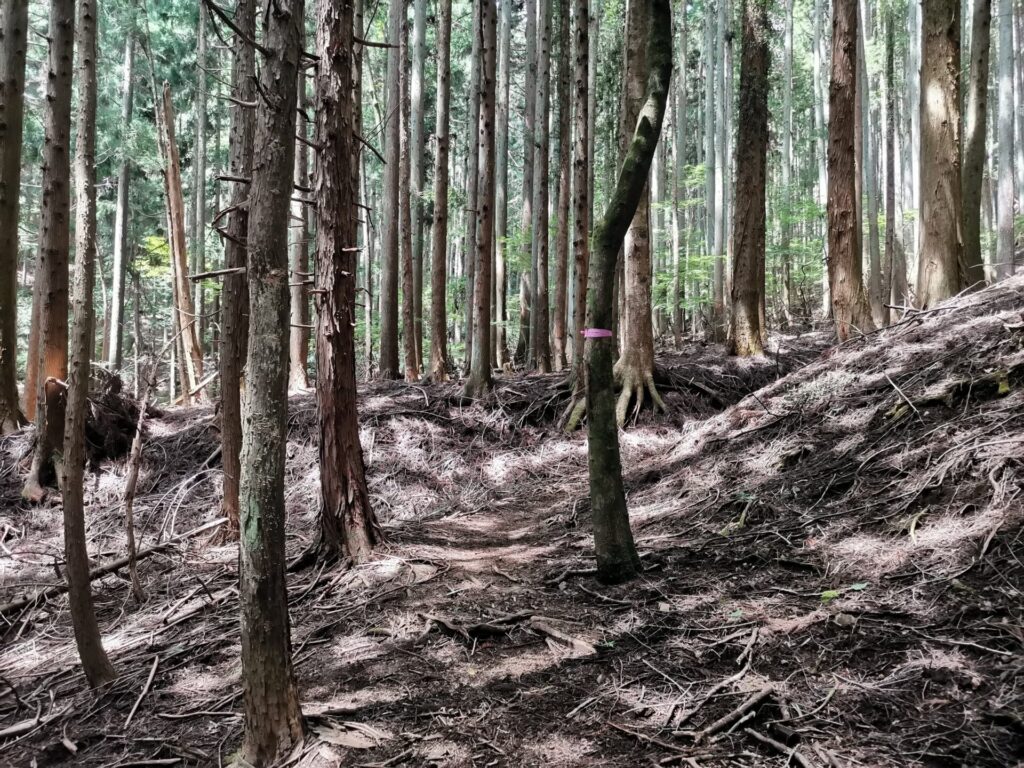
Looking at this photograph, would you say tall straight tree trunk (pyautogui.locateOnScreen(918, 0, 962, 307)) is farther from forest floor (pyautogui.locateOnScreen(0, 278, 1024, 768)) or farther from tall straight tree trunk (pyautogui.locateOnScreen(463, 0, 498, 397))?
tall straight tree trunk (pyautogui.locateOnScreen(463, 0, 498, 397))

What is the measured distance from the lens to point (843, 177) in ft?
26.1

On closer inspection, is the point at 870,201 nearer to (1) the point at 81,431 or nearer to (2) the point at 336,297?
(2) the point at 336,297

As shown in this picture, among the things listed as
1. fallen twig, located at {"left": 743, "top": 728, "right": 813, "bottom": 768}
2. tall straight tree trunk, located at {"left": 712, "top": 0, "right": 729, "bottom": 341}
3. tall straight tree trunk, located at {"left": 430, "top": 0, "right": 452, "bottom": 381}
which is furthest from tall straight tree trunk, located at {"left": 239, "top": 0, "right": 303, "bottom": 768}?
tall straight tree trunk, located at {"left": 712, "top": 0, "right": 729, "bottom": 341}

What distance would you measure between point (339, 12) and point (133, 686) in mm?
4938

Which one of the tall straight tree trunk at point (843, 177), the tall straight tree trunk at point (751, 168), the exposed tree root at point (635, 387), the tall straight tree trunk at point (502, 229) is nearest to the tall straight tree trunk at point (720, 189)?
the tall straight tree trunk at point (502, 229)

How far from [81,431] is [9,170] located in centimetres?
720

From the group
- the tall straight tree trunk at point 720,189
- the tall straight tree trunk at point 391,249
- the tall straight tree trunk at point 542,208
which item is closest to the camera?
the tall straight tree trunk at point 391,249

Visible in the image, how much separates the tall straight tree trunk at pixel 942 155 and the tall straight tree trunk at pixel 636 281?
318 cm

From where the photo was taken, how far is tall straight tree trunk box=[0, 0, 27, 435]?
8516 mm

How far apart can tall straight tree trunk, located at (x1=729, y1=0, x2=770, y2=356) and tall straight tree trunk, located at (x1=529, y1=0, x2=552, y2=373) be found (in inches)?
157

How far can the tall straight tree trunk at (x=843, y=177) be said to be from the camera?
7.95m

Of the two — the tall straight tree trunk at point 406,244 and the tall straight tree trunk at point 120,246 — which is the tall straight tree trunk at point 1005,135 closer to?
the tall straight tree trunk at point 406,244

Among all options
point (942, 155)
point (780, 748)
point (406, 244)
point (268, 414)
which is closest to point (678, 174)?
point (406, 244)

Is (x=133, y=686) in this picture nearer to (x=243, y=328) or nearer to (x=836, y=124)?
(x=243, y=328)
